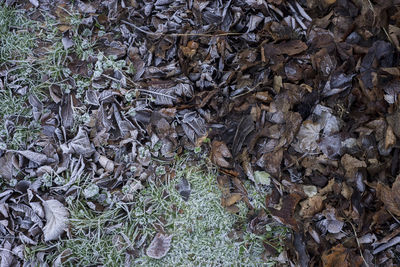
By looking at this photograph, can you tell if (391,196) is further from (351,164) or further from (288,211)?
(288,211)

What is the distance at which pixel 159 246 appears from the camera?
2.02 meters

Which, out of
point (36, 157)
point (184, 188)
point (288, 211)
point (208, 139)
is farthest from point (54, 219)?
point (288, 211)

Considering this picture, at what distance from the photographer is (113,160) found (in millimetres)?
2168

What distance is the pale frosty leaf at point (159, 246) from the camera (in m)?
2.00

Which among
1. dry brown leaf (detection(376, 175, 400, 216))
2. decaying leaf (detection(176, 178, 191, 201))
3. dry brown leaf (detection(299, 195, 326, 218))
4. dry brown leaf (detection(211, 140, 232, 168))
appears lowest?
decaying leaf (detection(176, 178, 191, 201))

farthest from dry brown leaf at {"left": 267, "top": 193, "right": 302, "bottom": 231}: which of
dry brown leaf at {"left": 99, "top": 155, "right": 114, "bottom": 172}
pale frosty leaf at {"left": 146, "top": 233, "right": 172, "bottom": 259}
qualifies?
dry brown leaf at {"left": 99, "top": 155, "right": 114, "bottom": 172}

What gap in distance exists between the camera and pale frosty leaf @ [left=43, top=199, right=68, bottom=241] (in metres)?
2.00

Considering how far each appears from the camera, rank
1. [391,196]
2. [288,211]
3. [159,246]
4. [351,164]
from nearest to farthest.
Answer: [391,196]
[351,164]
[288,211]
[159,246]

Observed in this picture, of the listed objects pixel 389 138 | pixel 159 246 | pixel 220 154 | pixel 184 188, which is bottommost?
pixel 159 246

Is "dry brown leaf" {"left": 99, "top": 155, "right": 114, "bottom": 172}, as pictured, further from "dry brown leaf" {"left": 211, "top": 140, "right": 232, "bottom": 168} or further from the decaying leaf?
"dry brown leaf" {"left": 211, "top": 140, "right": 232, "bottom": 168}

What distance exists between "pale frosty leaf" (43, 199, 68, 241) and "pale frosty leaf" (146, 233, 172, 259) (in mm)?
541

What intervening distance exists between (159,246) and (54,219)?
657 millimetres

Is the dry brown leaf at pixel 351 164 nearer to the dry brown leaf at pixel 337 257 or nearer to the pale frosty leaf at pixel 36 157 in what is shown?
the dry brown leaf at pixel 337 257

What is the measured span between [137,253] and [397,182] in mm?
1510
